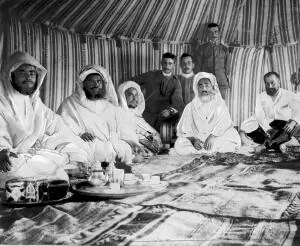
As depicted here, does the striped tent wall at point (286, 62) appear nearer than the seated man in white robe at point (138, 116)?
No

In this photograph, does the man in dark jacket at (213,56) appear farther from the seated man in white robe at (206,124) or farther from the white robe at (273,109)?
the white robe at (273,109)

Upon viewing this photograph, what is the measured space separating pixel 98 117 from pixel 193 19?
1.62m

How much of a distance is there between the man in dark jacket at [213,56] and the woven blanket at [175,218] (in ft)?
7.03

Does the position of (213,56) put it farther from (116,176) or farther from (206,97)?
(116,176)

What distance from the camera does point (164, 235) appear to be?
8.43 ft

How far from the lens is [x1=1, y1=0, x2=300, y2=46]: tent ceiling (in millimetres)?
5141

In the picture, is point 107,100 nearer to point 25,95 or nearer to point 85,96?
point 85,96

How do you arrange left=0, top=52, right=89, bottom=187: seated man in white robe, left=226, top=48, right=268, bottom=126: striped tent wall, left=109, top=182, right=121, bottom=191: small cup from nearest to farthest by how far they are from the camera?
left=109, top=182, right=121, bottom=191: small cup → left=0, top=52, right=89, bottom=187: seated man in white robe → left=226, top=48, right=268, bottom=126: striped tent wall

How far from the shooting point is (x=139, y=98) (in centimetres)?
550

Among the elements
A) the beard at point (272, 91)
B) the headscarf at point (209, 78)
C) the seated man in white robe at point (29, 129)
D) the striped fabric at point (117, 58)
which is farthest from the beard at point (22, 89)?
Result: the beard at point (272, 91)

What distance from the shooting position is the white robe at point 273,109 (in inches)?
222

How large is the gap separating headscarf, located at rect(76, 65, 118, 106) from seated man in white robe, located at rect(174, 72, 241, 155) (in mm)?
918

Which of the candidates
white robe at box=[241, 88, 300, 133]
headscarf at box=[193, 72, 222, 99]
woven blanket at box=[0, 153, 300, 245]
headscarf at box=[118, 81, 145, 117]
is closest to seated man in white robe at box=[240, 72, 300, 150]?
white robe at box=[241, 88, 300, 133]

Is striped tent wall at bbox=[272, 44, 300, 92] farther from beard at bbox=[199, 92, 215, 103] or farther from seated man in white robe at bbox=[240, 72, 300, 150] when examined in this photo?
beard at bbox=[199, 92, 215, 103]
